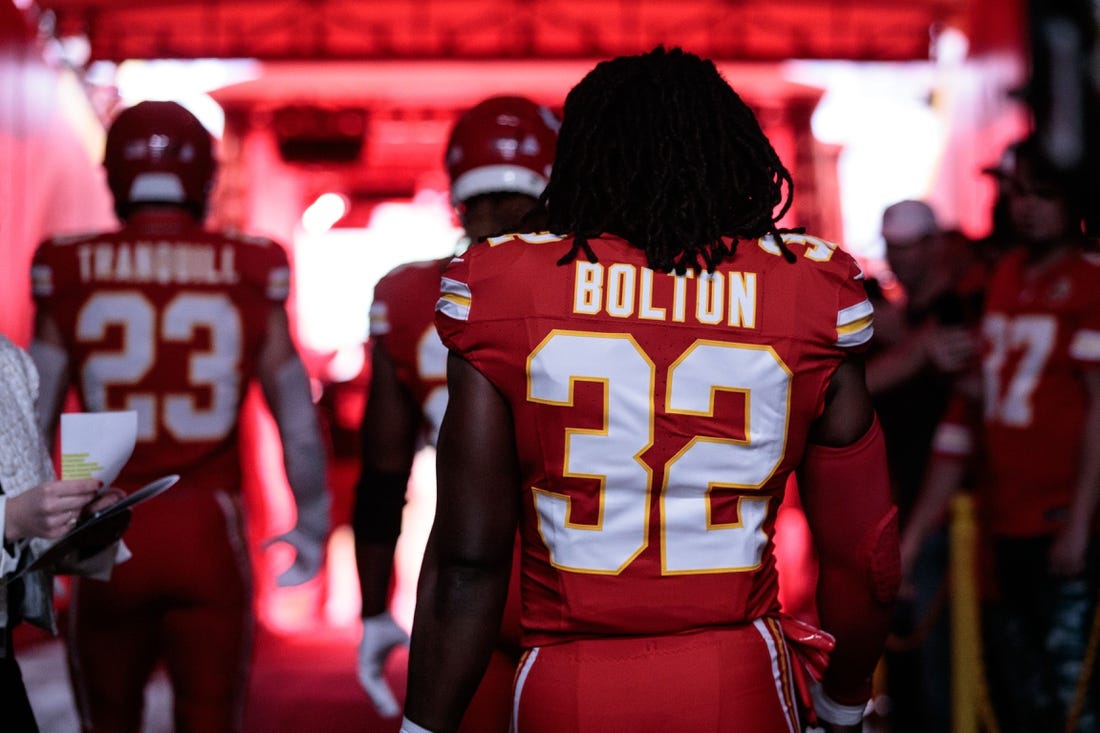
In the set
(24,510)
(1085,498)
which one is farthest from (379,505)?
(1085,498)

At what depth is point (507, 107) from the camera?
2.91m

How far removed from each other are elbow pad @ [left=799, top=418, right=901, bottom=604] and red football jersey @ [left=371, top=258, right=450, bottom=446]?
1.05m

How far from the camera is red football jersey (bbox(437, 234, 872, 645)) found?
1685mm

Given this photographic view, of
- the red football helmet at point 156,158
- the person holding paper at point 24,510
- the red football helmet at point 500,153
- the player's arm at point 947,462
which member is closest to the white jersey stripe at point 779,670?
the person holding paper at point 24,510

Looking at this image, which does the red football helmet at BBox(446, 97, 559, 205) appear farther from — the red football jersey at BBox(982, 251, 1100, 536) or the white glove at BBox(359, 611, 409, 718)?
the red football jersey at BBox(982, 251, 1100, 536)

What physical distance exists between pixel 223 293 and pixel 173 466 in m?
0.45

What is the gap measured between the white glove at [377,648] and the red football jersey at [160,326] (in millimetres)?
531

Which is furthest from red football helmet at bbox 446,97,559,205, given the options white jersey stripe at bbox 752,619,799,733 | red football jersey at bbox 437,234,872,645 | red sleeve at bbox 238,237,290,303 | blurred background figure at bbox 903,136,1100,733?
blurred background figure at bbox 903,136,1100,733

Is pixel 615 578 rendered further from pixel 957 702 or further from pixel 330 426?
pixel 330 426

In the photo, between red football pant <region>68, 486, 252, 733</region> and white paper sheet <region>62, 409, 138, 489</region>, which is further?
red football pant <region>68, 486, 252, 733</region>

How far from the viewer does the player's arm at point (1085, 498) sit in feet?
10.7

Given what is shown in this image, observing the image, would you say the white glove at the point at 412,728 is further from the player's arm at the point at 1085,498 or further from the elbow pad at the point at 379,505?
the player's arm at the point at 1085,498

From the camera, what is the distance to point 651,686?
5.51ft

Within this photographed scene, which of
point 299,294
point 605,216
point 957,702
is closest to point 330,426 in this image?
point 299,294
